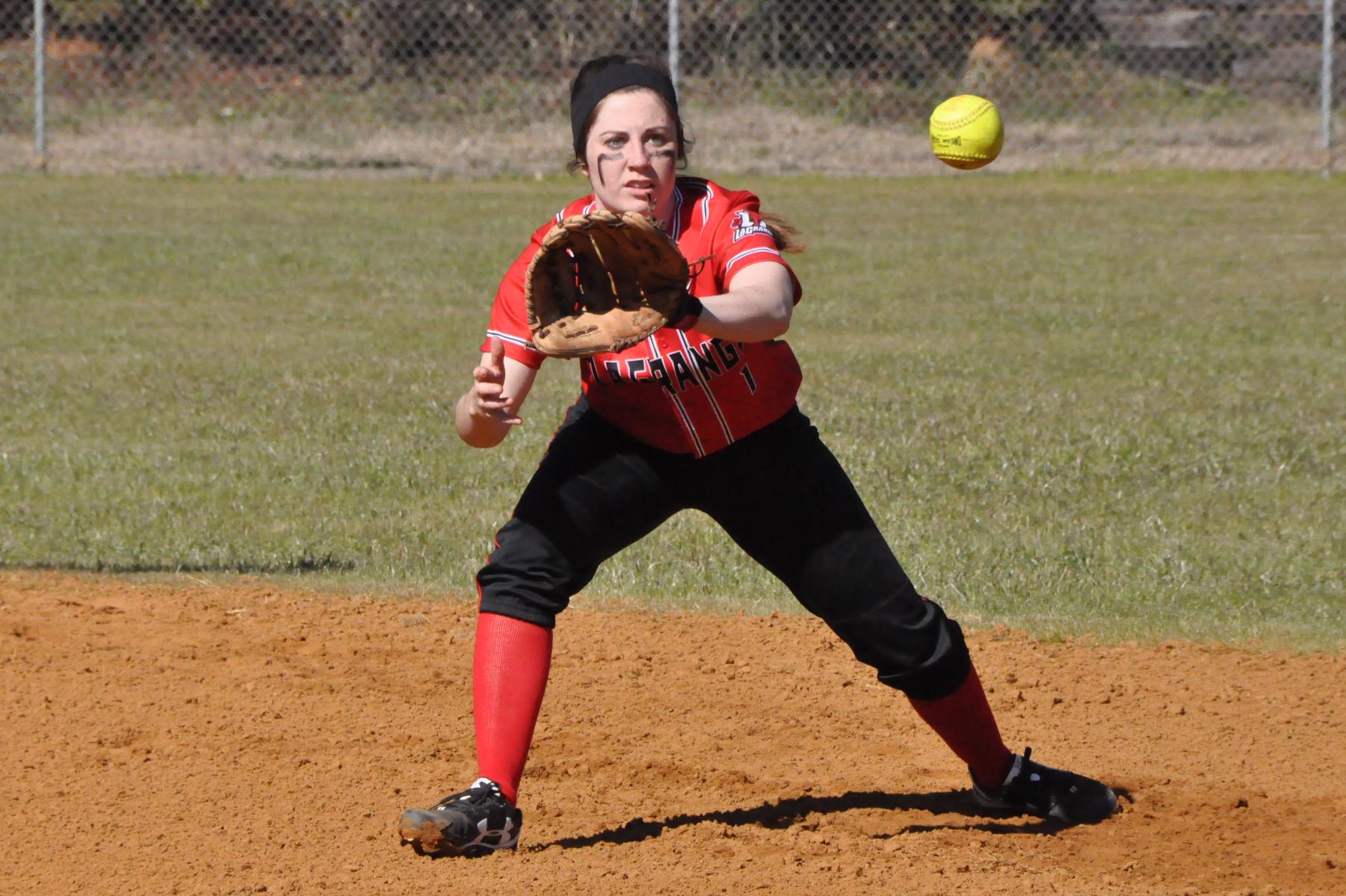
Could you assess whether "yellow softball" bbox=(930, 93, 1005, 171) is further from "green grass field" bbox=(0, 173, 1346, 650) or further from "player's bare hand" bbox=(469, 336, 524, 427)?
"player's bare hand" bbox=(469, 336, 524, 427)

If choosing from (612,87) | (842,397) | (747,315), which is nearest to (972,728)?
(747,315)

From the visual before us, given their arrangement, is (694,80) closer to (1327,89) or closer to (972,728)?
(1327,89)

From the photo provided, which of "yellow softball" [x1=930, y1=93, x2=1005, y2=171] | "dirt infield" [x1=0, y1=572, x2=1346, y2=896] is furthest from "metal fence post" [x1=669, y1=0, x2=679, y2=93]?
"dirt infield" [x1=0, y1=572, x2=1346, y2=896]

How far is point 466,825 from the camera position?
3.34 metres

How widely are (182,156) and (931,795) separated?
14903 mm

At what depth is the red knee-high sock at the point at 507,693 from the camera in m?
3.42

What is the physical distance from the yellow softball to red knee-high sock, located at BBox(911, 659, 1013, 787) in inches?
81.9

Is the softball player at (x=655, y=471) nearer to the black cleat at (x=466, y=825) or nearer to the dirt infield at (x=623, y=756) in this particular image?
the black cleat at (x=466, y=825)

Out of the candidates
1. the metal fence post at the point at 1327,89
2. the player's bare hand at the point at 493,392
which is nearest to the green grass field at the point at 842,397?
the metal fence post at the point at 1327,89

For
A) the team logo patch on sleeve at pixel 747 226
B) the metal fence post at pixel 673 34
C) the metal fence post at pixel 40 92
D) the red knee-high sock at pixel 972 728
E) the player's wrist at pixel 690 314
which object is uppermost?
the metal fence post at pixel 673 34

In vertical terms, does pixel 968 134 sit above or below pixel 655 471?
above

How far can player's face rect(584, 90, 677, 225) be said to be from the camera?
3.28m

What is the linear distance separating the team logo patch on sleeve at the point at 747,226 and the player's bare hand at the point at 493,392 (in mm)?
537

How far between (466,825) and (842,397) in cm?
556
